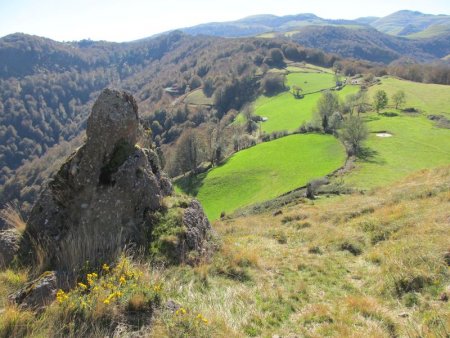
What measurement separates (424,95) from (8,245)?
107210 millimetres

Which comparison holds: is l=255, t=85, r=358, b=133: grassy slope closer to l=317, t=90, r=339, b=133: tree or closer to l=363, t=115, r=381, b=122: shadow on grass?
l=317, t=90, r=339, b=133: tree

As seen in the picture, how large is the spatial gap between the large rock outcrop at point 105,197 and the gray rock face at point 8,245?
0.62 feet

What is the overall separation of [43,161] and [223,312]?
169962 millimetres

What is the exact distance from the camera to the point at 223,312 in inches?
260

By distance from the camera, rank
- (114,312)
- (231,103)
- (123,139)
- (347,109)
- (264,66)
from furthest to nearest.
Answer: (264,66) < (231,103) < (347,109) < (123,139) < (114,312)

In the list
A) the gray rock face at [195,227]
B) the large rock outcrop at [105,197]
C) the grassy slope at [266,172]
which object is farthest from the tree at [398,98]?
the large rock outcrop at [105,197]

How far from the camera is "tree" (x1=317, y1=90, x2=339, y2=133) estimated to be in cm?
7969

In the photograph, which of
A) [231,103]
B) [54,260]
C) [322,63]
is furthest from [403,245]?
[322,63]

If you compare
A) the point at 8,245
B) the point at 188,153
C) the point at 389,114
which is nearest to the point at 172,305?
the point at 8,245

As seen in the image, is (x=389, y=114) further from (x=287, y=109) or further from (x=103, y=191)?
(x=103, y=191)

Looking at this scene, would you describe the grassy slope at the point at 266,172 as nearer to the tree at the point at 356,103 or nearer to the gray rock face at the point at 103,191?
the tree at the point at 356,103

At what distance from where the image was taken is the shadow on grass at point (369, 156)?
5656 centimetres

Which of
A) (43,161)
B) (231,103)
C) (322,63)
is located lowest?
(43,161)

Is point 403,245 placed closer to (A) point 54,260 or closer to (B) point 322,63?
(A) point 54,260
